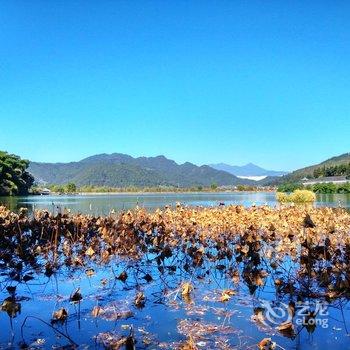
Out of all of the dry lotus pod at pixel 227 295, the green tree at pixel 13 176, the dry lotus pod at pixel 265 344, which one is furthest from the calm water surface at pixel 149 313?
the green tree at pixel 13 176

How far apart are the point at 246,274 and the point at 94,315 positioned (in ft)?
13.0

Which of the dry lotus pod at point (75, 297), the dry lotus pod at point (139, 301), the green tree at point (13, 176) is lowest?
the dry lotus pod at point (139, 301)

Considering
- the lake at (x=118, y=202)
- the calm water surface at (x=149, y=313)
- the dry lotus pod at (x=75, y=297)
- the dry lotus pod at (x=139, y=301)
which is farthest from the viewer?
the lake at (x=118, y=202)

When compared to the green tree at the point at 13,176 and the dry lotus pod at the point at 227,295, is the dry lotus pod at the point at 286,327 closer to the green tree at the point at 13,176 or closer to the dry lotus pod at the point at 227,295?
the dry lotus pod at the point at 227,295

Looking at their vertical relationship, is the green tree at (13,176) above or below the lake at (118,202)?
above

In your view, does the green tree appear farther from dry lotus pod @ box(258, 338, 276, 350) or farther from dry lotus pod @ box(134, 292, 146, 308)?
dry lotus pod @ box(258, 338, 276, 350)

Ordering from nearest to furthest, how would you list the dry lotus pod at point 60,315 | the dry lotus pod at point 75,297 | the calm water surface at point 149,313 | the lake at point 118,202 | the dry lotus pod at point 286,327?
the calm water surface at point 149,313
the dry lotus pod at point 286,327
the dry lotus pod at point 60,315
the dry lotus pod at point 75,297
the lake at point 118,202

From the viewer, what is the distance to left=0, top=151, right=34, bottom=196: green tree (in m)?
96.7

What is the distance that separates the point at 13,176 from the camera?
104m

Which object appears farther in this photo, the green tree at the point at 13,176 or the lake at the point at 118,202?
the green tree at the point at 13,176

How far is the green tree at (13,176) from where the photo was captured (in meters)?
96.7

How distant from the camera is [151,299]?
361 inches

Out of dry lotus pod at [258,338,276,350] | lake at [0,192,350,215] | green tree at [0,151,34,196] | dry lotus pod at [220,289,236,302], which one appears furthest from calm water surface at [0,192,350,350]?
green tree at [0,151,34,196]

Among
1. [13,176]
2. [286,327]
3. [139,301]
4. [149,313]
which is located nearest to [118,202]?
[13,176]
